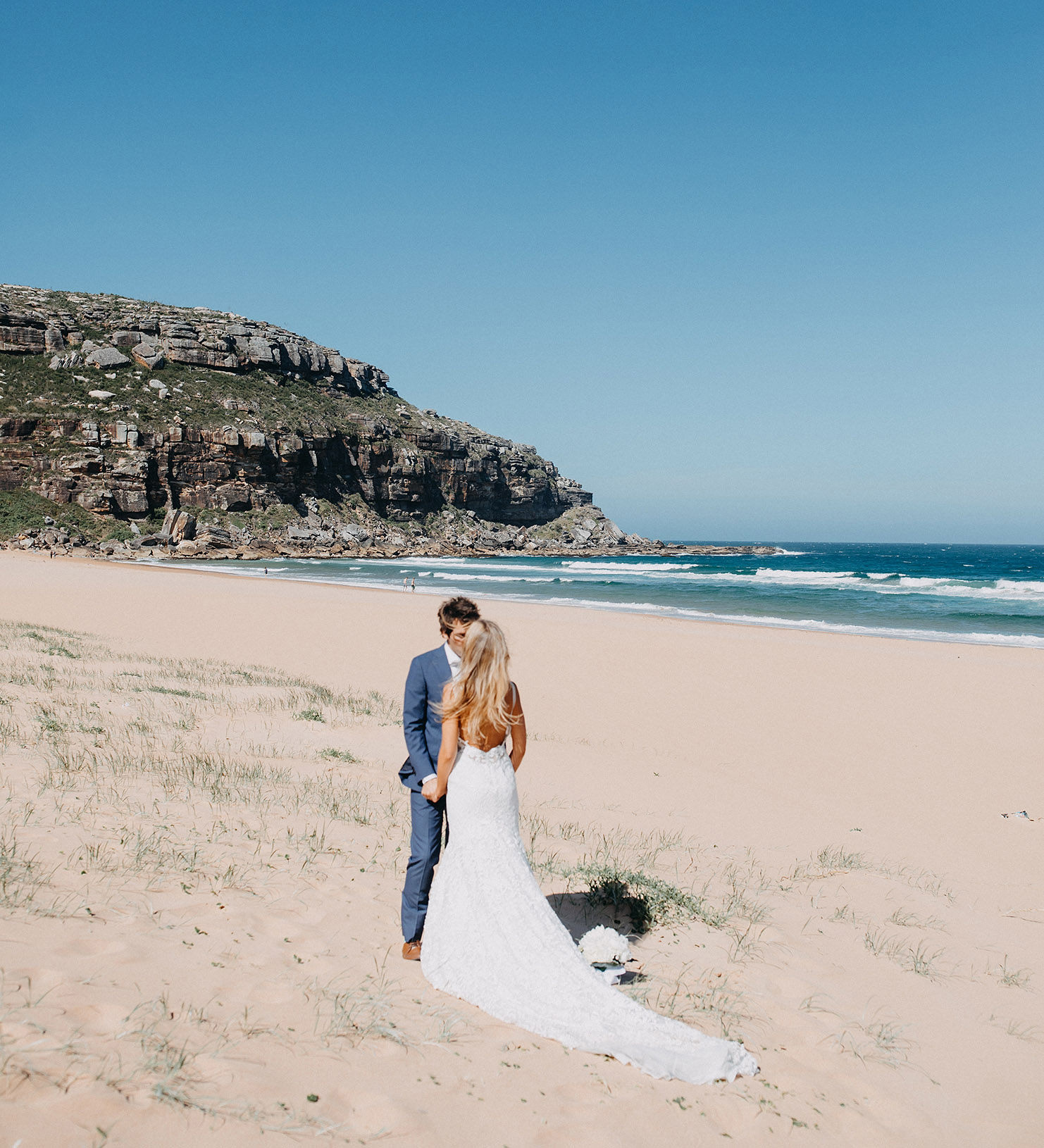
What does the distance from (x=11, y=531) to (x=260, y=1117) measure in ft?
245

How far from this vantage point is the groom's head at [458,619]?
367 centimetres

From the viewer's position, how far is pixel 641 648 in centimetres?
2002

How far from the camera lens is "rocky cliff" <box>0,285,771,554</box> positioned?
70.5 metres

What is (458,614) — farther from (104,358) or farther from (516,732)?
(104,358)

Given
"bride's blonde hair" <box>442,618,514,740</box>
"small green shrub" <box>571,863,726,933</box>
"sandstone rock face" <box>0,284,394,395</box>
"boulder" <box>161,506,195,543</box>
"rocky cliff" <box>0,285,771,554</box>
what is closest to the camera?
"bride's blonde hair" <box>442,618,514,740</box>

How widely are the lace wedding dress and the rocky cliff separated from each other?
236 ft

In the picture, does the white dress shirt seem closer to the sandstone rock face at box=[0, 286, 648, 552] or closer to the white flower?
the white flower

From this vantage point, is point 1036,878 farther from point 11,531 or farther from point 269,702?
point 11,531

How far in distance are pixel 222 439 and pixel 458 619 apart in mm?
81673

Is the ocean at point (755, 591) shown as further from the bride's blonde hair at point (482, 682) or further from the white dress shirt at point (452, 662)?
the bride's blonde hair at point (482, 682)

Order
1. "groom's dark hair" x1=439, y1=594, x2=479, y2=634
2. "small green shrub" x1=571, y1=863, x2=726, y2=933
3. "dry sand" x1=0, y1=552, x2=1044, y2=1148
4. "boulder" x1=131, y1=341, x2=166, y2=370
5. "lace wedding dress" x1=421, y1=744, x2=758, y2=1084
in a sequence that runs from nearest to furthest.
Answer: "dry sand" x1=0, y1=552, x2=1044, y2=1148
"lace wedding dress" x1=421, y1=744, x2=758, y2=1084
"groom's dark hair" x1=439, y1=594, x2=479, y2=634
"small green shrub" x1=571, y1=863, x2=726, y2=933
"boulder" x1=131, y1=341, x2=166, y2=370

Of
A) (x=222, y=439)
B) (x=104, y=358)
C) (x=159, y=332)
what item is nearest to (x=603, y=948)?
(x=222, y=439)

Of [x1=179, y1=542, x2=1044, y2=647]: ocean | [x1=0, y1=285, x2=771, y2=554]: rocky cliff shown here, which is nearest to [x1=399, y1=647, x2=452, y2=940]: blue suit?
[x1=179, y1=542, x2=1044, y2=647]: ocean

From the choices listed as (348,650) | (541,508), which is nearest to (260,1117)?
(348,650)
